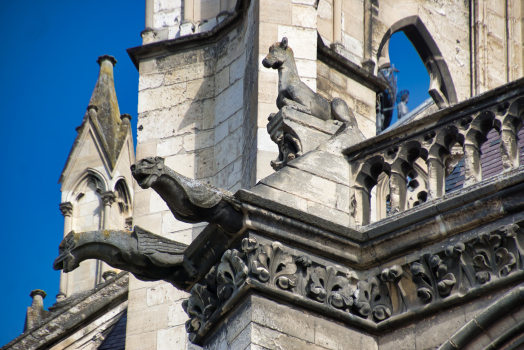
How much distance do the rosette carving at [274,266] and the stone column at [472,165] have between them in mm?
1229

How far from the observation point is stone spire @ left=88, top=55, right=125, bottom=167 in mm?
18891

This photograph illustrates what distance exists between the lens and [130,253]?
7.44 metres

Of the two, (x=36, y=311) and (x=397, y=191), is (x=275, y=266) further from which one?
(x=36, y=311)

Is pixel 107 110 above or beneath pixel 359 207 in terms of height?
above

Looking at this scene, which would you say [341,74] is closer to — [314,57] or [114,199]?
[314,57]

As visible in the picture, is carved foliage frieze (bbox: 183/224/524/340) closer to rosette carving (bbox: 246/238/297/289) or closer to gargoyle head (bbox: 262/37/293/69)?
rosette carving (bbox: 246/238/297/289)

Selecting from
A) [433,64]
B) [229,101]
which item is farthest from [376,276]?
[433,64]

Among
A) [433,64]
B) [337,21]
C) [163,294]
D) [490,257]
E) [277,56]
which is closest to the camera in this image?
[490,257]

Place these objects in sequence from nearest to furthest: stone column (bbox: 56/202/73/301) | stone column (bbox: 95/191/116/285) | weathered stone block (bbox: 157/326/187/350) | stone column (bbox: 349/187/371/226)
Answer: stone column (bbox: 349/187/371/226) → weathered stone block (bbox: 157/326/187/350) → stone column (bbox: 95/191/116/285) → stone column (bbox: 56/202/73/301)

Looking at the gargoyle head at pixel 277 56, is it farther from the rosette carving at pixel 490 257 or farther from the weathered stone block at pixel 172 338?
the weathered stone block at pixel 172 338

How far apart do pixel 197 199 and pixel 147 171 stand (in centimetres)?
37

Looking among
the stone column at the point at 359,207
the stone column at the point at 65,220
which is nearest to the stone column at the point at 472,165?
the stone column at the point at 359,207

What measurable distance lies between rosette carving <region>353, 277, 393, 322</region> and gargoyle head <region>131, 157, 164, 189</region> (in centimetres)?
150

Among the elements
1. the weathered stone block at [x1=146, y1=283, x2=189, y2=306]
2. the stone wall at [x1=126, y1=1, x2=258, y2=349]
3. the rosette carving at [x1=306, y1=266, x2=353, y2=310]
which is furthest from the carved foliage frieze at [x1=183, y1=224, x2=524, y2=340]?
the weathered stone block at [x1=146, y1=283, x2=189, y2=306]
